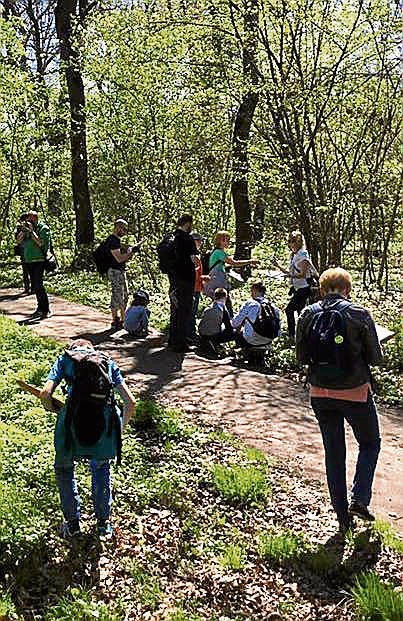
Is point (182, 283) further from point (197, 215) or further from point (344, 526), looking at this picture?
point (197, 215)

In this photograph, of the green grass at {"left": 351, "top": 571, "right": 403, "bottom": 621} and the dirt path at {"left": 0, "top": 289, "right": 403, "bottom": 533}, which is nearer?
the green grass at {"left": 351, "top": 571, "right": 403, "bottom": 621}

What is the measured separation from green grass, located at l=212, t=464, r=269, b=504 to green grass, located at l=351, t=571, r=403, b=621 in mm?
1609

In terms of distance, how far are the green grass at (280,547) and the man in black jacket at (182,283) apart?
5479 mm

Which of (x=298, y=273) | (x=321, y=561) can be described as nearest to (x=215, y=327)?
(x=298, y=273)

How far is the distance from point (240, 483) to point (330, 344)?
180 cm

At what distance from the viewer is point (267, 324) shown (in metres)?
10.5

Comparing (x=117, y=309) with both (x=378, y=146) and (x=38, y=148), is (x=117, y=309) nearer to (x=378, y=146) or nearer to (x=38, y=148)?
(x=378, y=146)

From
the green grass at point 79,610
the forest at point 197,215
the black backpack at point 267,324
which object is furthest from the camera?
the black backpack at point 267,324

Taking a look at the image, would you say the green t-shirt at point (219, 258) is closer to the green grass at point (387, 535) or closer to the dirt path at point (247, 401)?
the dirt path at point (247, 401)

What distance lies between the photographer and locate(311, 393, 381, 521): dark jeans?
5227mm

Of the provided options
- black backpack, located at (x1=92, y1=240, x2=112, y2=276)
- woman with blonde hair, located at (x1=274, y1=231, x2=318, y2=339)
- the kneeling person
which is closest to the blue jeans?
the kneeling person

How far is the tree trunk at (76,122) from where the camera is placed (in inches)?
807

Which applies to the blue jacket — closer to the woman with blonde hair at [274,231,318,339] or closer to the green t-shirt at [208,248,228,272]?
the woman with blonde hair at [274,231,318,339]

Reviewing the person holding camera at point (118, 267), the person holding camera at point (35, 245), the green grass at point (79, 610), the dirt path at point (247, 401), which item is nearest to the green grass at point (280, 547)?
the dirt path at point (247, 401)
